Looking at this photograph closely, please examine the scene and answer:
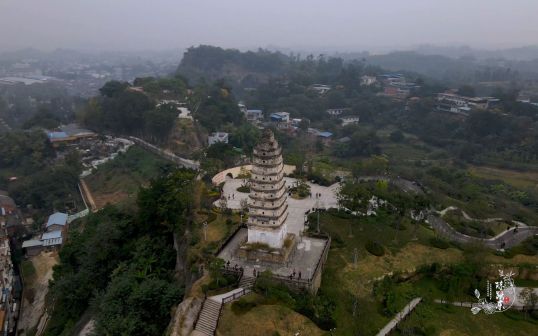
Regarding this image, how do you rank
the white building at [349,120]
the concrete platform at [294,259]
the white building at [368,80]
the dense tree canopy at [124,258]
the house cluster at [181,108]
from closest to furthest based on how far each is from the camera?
the concrete platform at [294,259] → the dense tree canopy at [124,258] → the house cluster at [181,108] → the white building at [349,120] → the white building at [368,80]

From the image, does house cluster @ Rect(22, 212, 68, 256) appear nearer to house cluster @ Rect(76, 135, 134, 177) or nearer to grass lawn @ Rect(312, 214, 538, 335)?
house cluster @ Rect(76, 135, 134, 177)

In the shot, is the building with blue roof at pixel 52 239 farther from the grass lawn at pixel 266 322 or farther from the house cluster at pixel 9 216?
the grass lawn at pixel 266 322

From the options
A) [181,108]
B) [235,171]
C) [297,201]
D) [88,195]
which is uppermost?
[181,108]

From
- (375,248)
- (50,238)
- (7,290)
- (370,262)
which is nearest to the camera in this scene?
(370,262)

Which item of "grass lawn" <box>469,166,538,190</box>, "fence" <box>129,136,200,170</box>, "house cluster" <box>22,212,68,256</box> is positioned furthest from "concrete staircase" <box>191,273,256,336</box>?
"grass lawn" <box>469,166,538,190</box>

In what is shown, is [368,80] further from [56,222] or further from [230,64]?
[56,222]

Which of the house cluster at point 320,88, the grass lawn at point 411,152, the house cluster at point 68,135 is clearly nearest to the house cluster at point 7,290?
the house cluster at point 68,135

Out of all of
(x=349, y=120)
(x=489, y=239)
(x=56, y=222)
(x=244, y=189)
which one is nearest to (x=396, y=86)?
(x=349, y=120)
